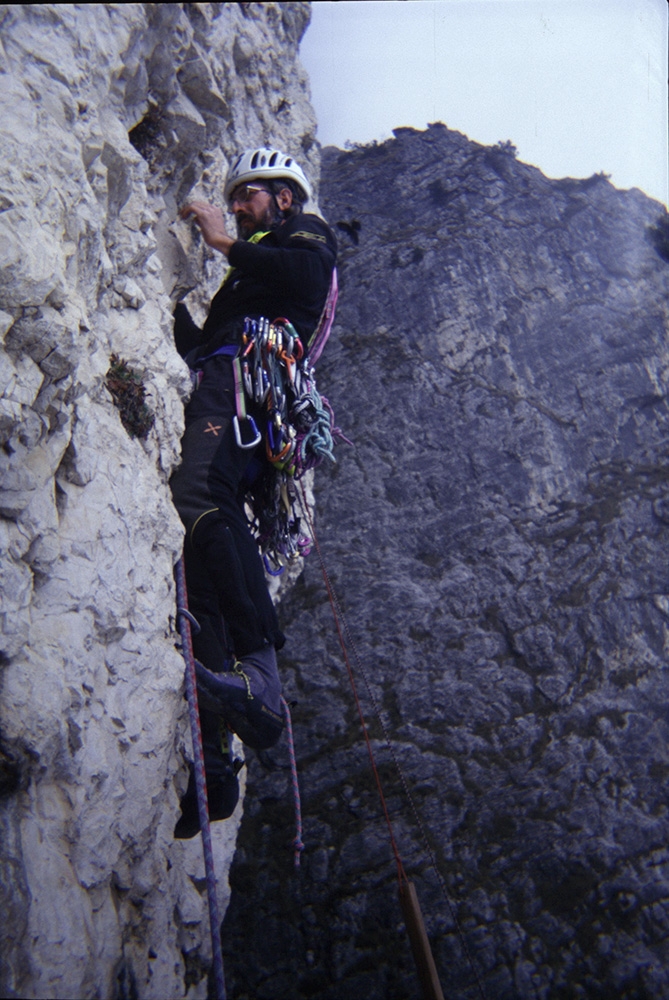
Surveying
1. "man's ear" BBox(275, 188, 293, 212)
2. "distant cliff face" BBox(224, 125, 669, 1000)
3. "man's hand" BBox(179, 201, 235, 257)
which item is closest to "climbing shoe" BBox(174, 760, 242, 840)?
"man's hand" BBox(179, 201, 235, 257)

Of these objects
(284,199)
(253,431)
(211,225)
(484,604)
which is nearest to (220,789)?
(253,431)

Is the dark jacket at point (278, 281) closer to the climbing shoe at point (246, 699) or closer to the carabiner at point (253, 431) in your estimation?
the carabiner at point (253, 431)

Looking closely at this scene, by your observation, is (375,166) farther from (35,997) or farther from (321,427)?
(35,997)

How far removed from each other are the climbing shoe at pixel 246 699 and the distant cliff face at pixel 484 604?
3.64m

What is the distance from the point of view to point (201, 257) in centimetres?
388

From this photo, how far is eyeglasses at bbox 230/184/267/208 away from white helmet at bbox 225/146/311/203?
2 centimetres

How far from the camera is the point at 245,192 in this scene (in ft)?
10.8

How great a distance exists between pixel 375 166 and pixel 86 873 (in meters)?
10.3

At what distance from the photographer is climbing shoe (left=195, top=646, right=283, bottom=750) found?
2201 mm

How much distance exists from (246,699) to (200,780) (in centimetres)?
27

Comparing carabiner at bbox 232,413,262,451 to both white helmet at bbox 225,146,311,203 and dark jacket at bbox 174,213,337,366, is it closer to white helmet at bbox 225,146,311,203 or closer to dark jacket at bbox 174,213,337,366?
dark jacket at bbox 174,213,337,366

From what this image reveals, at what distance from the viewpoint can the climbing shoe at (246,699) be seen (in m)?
2.20

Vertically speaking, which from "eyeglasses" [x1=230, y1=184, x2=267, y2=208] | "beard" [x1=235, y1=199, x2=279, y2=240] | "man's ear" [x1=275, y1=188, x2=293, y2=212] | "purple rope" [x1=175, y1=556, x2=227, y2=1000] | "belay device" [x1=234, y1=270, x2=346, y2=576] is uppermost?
"eyeglasses" [x1=230, y1=184, x2=267, y2=208]

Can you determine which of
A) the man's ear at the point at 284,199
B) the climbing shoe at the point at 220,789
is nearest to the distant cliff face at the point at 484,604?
the climbing shoe at the point at 220,789
